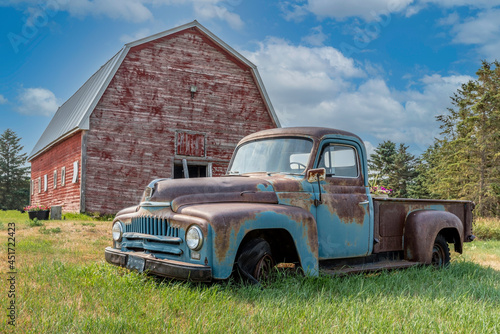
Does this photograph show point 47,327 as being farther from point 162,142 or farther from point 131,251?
point 162,142

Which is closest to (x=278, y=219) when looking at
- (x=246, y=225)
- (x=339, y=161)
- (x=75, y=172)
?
(x=246, y=225)

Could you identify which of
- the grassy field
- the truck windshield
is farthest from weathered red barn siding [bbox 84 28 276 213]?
the truck windshield

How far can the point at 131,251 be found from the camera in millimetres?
5059

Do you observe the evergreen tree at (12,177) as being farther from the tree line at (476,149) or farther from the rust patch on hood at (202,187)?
the rust patch on hood at (202,187)

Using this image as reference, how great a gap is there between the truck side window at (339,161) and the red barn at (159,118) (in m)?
13.3

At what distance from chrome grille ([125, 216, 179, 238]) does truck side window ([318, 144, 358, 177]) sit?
1.96 meters

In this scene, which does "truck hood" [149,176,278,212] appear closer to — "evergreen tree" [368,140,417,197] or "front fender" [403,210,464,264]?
"front fender" [403,210,464,264]

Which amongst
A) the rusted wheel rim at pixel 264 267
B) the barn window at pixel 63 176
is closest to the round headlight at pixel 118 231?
the rusted wheel rim at pixel 264 267

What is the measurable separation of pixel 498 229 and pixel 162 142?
511 inches

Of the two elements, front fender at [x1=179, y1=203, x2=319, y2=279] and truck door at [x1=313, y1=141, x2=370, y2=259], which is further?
truck door at [x1=313, y1=141, x2=370, y2=259]

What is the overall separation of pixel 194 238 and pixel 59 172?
63.5 ft

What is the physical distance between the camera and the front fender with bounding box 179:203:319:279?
421 cm

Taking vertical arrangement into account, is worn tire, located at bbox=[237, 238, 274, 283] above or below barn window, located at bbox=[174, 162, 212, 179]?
below

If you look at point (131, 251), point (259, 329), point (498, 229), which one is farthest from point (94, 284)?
point (498, 229)
